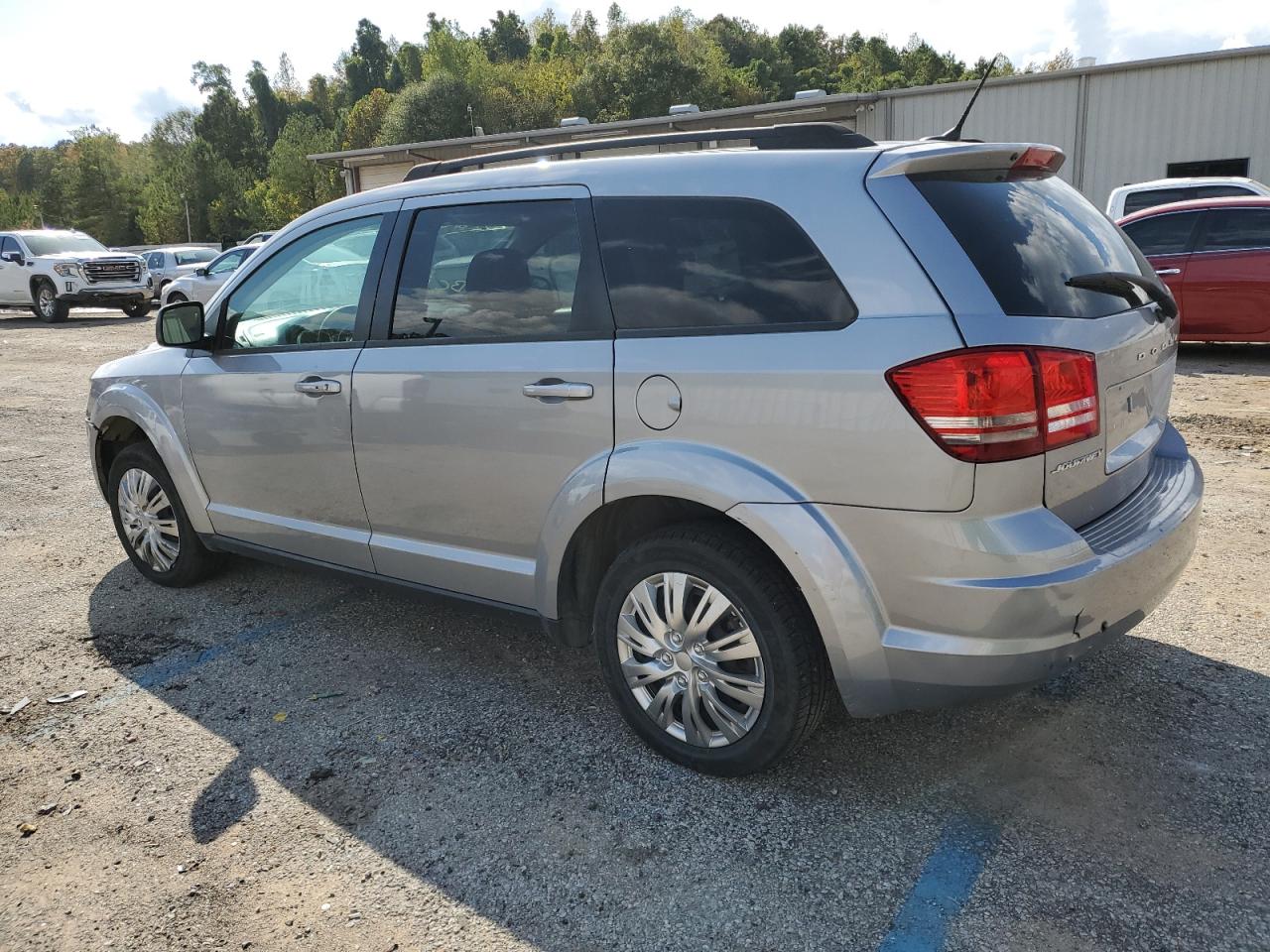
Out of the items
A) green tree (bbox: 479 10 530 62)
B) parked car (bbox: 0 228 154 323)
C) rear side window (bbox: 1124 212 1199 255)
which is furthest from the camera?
green tree (bbox: 479 10 530 62)

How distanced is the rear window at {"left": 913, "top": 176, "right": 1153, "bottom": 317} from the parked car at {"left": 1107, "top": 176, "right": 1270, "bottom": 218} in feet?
33.9

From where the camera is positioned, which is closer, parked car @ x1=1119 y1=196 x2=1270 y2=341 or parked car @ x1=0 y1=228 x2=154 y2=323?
parked car @ x1=1119 y1=196 x2=1270 y2=341

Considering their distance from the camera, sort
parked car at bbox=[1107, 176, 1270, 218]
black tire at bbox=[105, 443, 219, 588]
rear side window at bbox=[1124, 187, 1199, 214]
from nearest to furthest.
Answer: black tire at bbox=[105, 443, 219, 588]
parked car at bbox=[1107, 176, 1270, 218]
rear side window at bbox=[1124, 187, 1199, 214]

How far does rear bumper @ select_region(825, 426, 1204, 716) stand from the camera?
244cm

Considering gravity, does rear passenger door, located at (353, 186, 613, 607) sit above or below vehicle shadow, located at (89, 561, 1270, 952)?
above

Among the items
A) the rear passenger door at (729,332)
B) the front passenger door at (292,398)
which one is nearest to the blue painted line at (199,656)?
the front passenger door at (292,398)

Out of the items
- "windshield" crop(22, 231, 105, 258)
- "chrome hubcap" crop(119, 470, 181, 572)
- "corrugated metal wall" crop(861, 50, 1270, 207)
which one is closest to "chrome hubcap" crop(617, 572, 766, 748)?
"chrome hubcap" crop(119, 470, 181, 572)

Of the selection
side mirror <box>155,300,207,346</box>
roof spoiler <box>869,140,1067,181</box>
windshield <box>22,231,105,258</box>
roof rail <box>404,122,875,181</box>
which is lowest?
side mirror <box>155,300,207,346</box>

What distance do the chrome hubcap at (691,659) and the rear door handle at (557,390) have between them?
0.60 m

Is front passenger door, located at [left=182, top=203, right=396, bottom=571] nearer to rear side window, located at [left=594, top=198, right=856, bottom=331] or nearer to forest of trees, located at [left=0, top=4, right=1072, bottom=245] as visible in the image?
rear side window, located at [left=594, top=198, right=856, bottom=331]

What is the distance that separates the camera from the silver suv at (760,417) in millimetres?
2479

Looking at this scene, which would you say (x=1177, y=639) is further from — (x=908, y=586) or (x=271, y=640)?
(x=271, y=640)

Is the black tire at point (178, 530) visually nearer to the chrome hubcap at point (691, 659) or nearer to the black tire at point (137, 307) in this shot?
the chrome hubcap at point (691, 659)

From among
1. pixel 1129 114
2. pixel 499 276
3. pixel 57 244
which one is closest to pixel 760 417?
pixel 499 276
